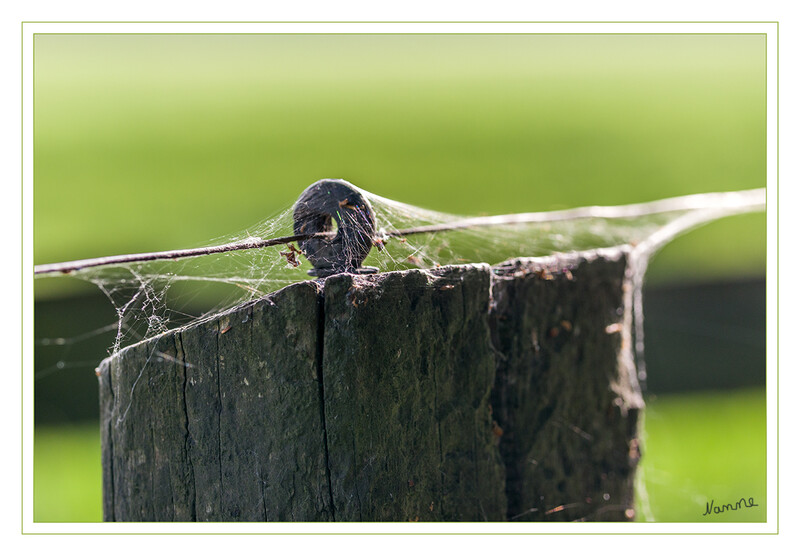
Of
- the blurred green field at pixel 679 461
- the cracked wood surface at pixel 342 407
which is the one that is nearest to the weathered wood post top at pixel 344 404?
the cracked wood surface at pixel 342 407

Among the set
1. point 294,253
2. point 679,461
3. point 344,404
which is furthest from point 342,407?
point 679,461

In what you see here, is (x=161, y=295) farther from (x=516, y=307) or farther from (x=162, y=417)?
(x=516, y=307)

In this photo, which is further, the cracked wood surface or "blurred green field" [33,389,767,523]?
"blurred green field" [33,389,767,523]

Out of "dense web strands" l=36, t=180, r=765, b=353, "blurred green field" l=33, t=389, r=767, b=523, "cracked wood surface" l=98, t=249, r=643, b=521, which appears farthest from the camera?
"blurred green field" l=33, t=389, r=767, b=523

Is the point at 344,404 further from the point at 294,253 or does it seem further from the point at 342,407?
the point at 294,253

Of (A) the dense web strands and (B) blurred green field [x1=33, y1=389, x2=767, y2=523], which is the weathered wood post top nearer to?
(A) the dense web strands

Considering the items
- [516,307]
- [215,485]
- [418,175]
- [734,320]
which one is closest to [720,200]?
[734,320]

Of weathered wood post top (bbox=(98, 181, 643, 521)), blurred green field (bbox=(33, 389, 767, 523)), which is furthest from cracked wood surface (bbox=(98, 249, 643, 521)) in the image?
blurred green field (bbox=(33, 389, 767, 523))
